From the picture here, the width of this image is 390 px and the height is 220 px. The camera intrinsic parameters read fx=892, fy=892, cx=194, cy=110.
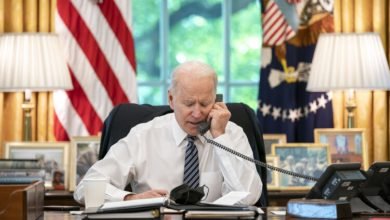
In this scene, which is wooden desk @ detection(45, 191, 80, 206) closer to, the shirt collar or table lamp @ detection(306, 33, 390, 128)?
the shirt collar

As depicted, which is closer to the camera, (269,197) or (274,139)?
(269,197)

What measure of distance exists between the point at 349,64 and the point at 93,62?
4.71ft

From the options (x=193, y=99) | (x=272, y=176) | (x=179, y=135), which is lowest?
(x=272, y=176)

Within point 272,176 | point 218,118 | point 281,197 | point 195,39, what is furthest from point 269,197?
point 195,39

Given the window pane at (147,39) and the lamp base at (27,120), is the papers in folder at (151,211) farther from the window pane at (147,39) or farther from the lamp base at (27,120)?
the window pane at (147,39)

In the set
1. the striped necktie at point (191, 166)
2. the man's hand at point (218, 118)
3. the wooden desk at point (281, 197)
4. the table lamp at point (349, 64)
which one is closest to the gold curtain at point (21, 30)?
the wooden desk at point (281, 197)

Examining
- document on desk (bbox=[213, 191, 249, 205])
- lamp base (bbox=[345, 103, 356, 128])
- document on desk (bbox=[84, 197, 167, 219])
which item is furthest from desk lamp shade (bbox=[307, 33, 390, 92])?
document on desk (bbox=[84, 197, 167, 219])

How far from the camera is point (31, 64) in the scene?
4.74 metres

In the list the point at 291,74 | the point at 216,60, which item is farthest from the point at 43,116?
the point at 291,74

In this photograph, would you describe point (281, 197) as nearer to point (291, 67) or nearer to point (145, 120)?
point (291, 67)

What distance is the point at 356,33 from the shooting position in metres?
4.96

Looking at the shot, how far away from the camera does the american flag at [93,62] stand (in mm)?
5027

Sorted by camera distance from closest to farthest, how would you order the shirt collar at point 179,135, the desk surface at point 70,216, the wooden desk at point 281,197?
the desk surface at point 70,216 → the shirt collar at point 179,135 → the wooden desk at point 281,197

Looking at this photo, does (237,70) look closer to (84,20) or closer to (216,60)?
(216,60)
